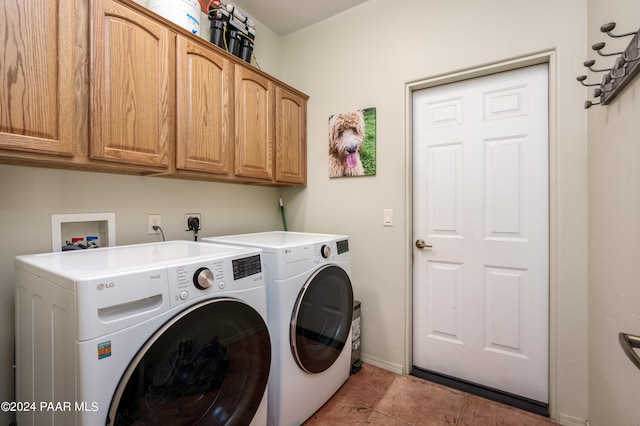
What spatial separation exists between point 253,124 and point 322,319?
4.34ft

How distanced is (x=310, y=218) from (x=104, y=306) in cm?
176

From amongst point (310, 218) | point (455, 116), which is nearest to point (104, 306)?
point (310, 218)

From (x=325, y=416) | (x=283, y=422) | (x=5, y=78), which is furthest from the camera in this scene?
(x=325, y=416)

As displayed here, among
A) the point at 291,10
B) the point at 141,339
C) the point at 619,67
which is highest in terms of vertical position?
the point at 291,10

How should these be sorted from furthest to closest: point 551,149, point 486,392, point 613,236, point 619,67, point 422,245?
point 422,245 < point 486,392 < point 551,149 < point 613,236 < point 619,67

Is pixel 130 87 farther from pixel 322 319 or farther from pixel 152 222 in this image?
pixel 322 319

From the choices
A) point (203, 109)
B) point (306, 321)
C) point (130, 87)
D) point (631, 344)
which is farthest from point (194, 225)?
point (631, 344)

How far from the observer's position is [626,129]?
106 cm

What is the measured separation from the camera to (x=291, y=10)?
2.26 meters

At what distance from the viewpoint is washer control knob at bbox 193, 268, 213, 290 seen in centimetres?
101

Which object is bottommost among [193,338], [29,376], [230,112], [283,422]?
[283,422]

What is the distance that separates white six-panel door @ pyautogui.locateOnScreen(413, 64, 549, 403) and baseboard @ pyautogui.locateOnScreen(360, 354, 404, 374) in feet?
0.54

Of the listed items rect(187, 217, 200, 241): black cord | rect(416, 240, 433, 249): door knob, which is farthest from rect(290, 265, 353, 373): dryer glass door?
rect(187, 217, 200, 241): black cord

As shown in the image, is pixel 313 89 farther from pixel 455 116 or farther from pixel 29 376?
pixel 29 376
